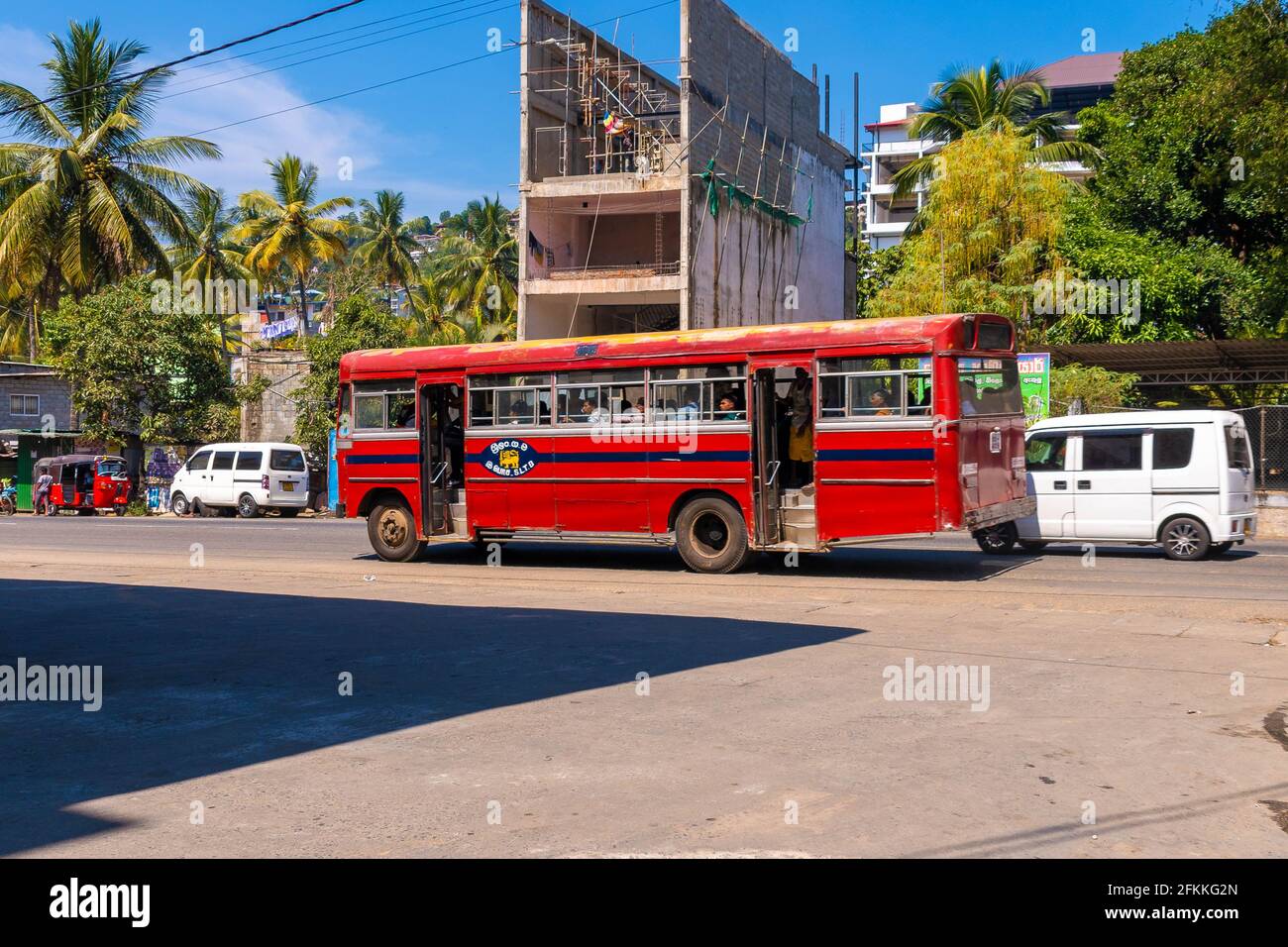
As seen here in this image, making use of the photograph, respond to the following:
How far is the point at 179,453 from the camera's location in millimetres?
41656

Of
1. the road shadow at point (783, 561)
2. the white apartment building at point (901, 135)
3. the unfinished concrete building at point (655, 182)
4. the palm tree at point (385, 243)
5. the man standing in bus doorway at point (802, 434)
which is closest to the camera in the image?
the man standing in bus doorway at point (802, 434)

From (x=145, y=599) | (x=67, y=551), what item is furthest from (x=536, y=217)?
(x=145, y=599)

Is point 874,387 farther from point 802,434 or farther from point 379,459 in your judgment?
point 379,459

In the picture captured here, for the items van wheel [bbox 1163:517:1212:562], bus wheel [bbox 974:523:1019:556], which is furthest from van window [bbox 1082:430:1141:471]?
bus wheel [bbox 974:523:1019:556]

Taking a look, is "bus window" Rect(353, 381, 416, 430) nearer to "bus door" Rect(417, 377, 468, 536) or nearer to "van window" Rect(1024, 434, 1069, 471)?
"bus door" Rect(417, 377, 468, 536)

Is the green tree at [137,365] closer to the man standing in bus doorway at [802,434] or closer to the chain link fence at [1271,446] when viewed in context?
the man standing in bus doorway at [802,434]

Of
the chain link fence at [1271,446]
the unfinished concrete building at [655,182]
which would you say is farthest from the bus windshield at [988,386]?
the unfinished concrete building at [655,182]

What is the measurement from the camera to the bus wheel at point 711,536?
16.4 meters

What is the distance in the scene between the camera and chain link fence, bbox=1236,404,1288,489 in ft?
80.1

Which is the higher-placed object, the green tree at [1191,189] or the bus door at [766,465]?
the green tree at [1191,189]

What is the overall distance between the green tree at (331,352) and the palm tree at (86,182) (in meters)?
7.77

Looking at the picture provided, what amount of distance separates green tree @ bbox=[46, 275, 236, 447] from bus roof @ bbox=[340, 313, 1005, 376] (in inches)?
889

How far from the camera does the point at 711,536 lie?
16859 mm

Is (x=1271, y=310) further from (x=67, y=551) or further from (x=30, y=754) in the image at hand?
(x=30, y=754)
